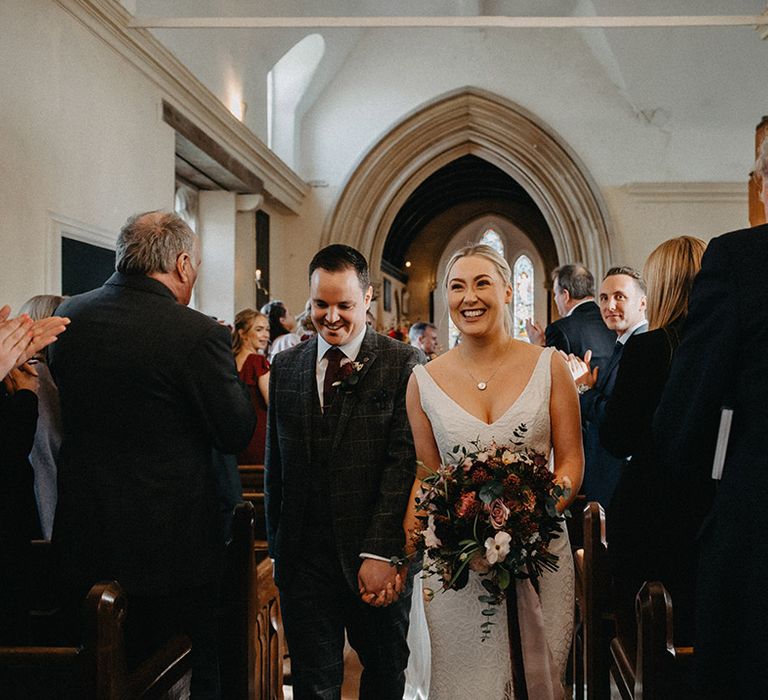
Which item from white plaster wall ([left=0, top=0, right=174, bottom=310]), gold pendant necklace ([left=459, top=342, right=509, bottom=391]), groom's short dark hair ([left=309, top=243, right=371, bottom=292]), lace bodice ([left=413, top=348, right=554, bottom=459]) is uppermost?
white plaster wall ([left=0, top=0, right=174, bottom=310])

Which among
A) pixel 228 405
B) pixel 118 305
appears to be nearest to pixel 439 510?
pixel 228 405

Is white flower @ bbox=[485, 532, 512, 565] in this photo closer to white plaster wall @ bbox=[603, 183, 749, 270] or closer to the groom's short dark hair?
the groom's short dark hair

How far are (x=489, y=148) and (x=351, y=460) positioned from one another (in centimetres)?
1114

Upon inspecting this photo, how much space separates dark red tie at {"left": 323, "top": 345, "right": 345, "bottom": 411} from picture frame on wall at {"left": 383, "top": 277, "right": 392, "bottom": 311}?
51.8ft

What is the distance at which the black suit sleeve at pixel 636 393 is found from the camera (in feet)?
7.51

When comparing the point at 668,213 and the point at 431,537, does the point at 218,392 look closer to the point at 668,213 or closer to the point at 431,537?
the point at 431,537

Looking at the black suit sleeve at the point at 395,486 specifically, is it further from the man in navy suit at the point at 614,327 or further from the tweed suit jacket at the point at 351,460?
the man in navy suit at the point at 614,327

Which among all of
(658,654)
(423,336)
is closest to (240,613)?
(658,654)

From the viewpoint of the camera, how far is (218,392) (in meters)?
2.18

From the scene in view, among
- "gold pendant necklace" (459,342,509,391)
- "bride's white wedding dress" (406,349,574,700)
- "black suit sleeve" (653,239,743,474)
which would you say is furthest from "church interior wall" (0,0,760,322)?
"black suit sleeve" (653,239,743,474)

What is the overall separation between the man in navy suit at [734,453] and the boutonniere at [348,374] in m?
1.01

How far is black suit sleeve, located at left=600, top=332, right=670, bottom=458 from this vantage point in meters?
2.29

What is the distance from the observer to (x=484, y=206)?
22.3 meters

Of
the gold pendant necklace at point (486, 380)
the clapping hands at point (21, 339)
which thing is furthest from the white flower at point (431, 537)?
the clapping hands at point (21, 339)
